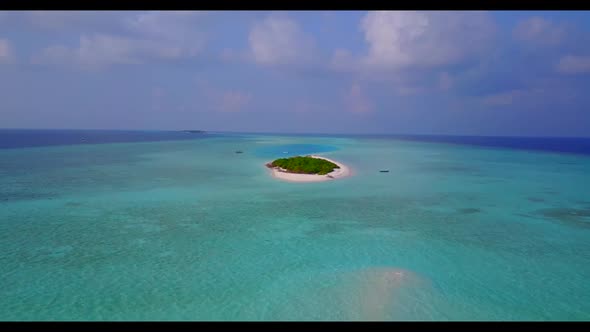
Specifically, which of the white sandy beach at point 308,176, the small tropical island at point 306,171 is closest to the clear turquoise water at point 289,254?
the white sandy beach at point 308,176

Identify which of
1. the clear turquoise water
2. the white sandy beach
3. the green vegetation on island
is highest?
the green vegetation on island

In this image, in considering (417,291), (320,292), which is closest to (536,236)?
(417,291)

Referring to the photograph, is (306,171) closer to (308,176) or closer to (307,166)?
(307,166)

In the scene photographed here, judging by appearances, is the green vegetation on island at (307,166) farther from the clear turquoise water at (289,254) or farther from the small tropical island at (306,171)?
the clear turquoise water at (289,254)

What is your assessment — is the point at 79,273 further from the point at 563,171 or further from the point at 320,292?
the point at 563,171

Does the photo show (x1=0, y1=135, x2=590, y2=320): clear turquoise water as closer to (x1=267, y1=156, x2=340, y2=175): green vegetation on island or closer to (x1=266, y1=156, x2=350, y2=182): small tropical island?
(x1=266, y1=156, x2=350, y2=182): small tropical island

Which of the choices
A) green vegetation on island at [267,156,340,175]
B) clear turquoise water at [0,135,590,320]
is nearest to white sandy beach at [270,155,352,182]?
green vegetation on island at [267,156,340,175]
